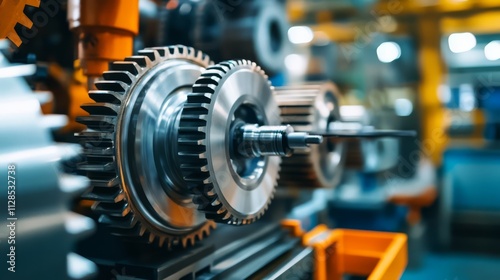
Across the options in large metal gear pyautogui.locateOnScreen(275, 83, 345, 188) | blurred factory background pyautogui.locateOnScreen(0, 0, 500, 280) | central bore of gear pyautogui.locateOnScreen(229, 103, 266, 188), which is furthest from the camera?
blurred factory background pyautogui.locateOnScreen(0, 0, 500, 280)

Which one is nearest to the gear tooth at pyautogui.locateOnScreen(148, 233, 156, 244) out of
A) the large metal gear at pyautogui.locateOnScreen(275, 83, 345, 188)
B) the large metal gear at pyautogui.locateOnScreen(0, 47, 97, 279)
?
the large metal gear at pyautogui.locateOnScreen(0, 47, 97, 279)

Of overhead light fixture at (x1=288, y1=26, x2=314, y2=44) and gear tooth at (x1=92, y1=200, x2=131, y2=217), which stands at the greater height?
overhead light fixture at (x1=288, y1=26, x2=314, y2=44)

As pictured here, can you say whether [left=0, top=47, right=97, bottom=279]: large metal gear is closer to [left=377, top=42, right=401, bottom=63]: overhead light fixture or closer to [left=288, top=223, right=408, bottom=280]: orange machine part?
[left=288, top=223, right=408, bottom=280]: orange machine part

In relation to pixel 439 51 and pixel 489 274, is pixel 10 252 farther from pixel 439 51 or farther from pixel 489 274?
pixel 439 51

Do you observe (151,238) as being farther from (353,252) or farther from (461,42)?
(461,42)

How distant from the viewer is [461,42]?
1914 millimetres

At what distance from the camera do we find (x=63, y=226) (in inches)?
18.5

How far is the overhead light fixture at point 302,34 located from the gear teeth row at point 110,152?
4.79 ft

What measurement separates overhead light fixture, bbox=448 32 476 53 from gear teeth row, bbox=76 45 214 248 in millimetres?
1708

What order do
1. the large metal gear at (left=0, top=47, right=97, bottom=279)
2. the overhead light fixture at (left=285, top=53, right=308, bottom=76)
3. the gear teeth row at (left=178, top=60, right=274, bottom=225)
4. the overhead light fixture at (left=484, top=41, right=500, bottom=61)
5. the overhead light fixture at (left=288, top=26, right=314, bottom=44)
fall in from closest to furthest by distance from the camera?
1. the large metal gear at (left=0, top=47, right=97, bottom=279)
2. the gear teeth row at (left=178, top=60, right=274, bottom=225)
3. the overhead light fixture at (left=285, top=53, right=308, bottom=76)
4. the overhead light fixture at (left=484, top=41, right=500, bottom=61)
5. the overhead light fixture at (left=288, top=26, right=314, bottom=44)

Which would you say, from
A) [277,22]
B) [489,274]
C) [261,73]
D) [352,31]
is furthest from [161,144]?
[352,31]

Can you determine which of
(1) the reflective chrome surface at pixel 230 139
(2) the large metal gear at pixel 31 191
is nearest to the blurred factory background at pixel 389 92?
(1) the reflective chrome surface at pixel 230 139

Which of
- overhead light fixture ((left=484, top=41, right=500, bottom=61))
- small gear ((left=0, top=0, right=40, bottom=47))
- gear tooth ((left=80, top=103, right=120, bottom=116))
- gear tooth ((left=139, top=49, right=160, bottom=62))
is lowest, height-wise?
gear tooth ((left=80, top=103, right=120, bottom=116))

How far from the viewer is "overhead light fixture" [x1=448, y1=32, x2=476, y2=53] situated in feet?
6.10
